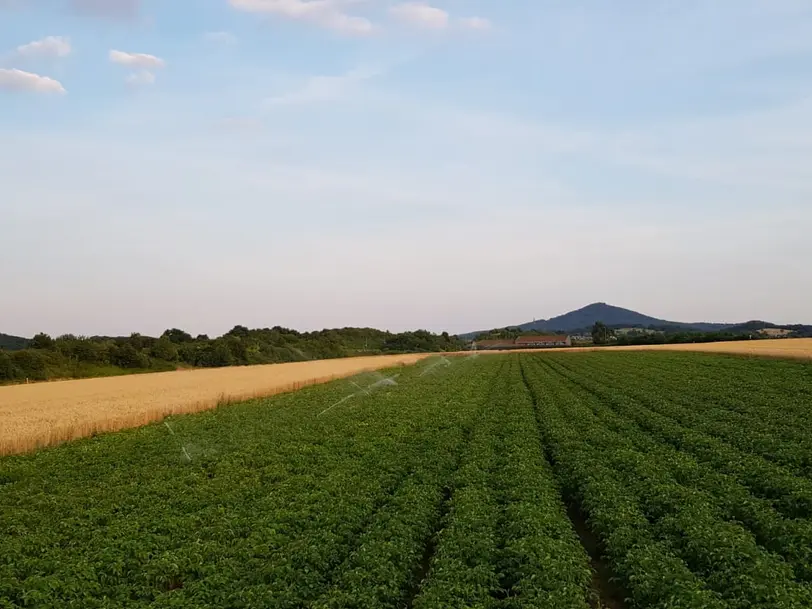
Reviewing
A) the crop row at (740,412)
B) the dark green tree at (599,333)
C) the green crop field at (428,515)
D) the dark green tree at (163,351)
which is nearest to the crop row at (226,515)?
the green crop field at (428,515)

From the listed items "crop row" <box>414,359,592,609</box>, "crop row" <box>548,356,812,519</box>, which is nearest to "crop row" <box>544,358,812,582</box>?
"crop row" <box>548,356,812,519</box>

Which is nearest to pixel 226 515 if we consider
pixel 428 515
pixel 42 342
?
pixel 428 515

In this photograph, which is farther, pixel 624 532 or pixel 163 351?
pixel 163 351

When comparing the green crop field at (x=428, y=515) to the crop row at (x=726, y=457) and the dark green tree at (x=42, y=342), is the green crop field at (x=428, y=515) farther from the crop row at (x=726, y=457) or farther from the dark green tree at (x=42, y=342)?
the dark green tree at (x=42, y=342)

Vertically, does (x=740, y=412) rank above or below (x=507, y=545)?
above

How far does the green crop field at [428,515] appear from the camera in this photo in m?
9.48

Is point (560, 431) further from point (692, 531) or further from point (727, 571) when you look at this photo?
point (727, 571)

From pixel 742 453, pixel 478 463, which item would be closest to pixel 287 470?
pixel 478 463

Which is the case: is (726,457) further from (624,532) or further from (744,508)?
(624,532)

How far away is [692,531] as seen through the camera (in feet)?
36.6

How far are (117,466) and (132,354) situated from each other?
255 ft

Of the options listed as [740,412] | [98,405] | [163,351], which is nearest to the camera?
[740,412]

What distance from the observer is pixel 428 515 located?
1339 centimetres

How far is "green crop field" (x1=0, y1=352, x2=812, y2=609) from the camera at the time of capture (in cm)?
948
